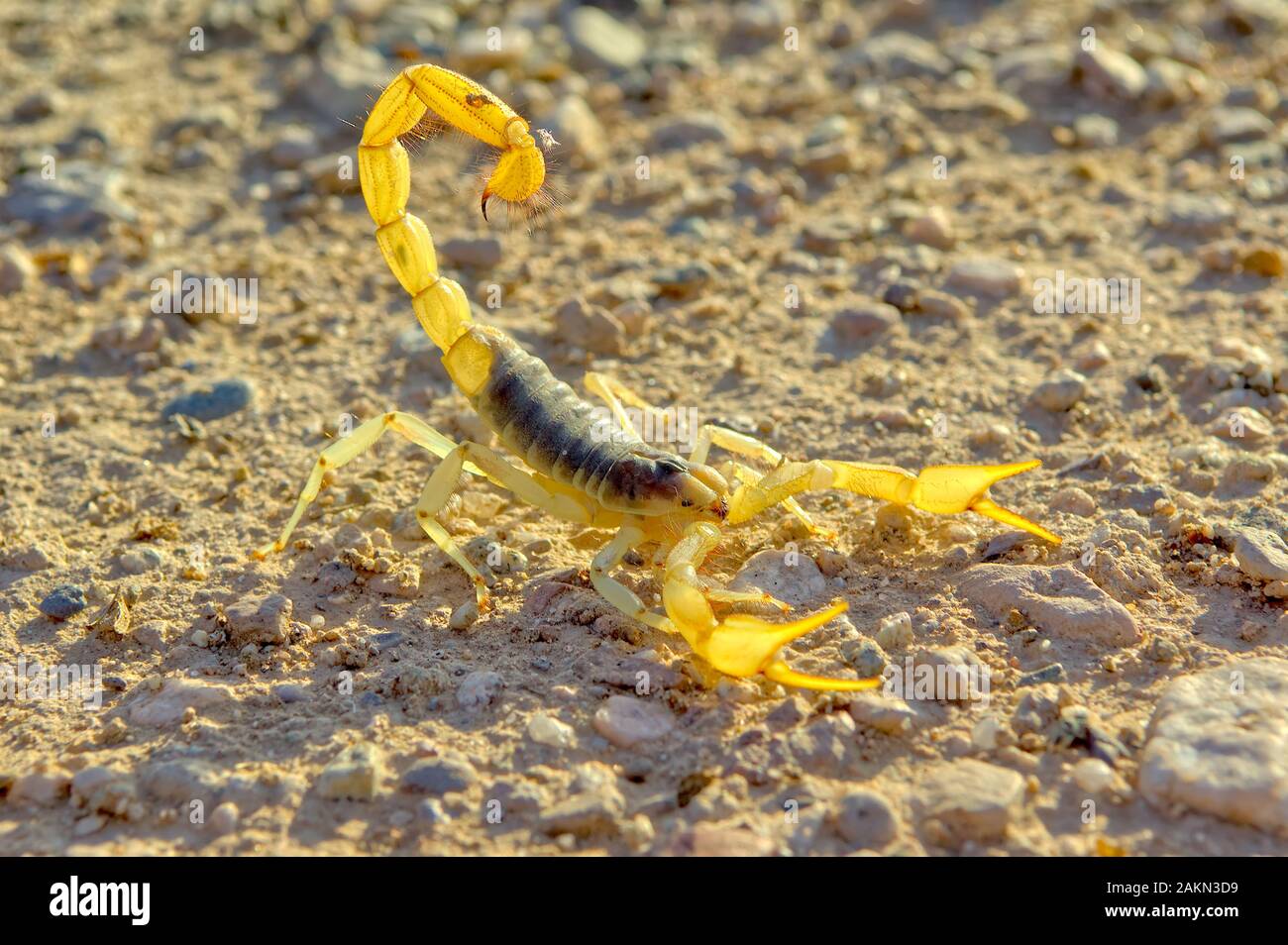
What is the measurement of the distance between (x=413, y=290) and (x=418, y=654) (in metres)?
1.79

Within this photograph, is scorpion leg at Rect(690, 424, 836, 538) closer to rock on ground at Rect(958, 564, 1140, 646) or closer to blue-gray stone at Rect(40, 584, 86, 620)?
rock on ground at Rect(958, 564, 1140, 646)

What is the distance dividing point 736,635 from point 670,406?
2.13 meters

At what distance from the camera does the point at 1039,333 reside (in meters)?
6.35

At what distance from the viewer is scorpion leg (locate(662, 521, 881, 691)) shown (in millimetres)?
4062

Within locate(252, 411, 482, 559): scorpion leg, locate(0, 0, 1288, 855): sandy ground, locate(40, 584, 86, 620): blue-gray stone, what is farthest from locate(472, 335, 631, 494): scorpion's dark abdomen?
locate(40, 584, 86, 620): blue-gray stone

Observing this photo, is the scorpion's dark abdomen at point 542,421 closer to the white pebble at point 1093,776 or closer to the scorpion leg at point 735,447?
the scorpion leg at point 735,447

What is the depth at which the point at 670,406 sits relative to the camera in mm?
6086

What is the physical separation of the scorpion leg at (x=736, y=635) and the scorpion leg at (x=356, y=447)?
1.19 metres

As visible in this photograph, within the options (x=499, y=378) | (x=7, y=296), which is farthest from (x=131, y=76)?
(x=499, y=378)

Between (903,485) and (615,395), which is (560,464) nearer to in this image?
(615,395)

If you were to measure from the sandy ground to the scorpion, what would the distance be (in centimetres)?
21

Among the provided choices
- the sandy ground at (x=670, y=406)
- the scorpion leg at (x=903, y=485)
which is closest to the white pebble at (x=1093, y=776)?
the sandy ground at (x=670, y=406)

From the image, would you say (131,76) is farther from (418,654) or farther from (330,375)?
(418,654)

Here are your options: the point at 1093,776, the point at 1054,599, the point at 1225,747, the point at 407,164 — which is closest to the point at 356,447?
the point at 407,164
